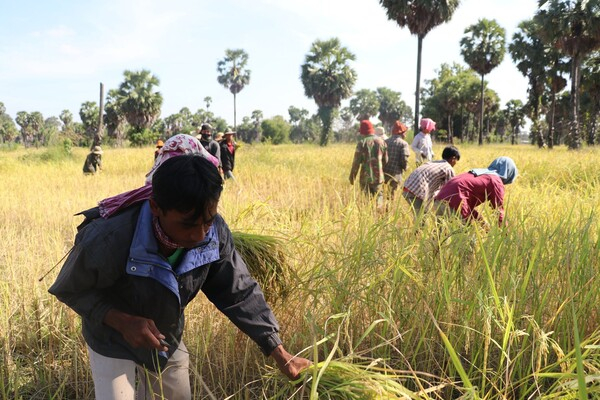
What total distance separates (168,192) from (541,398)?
116 centimetres

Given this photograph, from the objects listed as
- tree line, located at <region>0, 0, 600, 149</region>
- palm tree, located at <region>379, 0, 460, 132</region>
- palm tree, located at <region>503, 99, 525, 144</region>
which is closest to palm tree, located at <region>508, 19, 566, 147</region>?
tree line, located at <region>0, 0, 600, 149</region>

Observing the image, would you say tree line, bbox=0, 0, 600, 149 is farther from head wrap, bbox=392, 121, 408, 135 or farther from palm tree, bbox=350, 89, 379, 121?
palm tree, bbox=350, 89, 379, 121

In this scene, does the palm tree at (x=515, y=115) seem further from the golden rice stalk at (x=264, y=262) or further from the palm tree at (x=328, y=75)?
the golden rice stalk at (x=264, y=262)

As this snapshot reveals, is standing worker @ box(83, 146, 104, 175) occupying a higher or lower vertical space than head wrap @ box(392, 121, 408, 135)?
lower

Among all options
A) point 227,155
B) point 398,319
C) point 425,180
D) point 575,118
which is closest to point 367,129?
point 425,180

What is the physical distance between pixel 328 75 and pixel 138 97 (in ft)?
52.1

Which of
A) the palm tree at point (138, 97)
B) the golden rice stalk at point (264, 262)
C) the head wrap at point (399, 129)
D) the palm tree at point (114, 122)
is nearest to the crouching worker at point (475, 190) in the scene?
the golden rice stalk at point (264, 262)

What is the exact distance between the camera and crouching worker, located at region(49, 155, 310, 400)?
3.93 ft

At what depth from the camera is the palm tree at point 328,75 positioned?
39.3m

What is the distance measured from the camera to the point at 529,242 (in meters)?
2.10

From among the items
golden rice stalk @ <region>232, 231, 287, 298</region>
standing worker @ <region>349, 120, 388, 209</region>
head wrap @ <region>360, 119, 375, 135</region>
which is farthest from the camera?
head wrap @ <region>360, 119, 375, 135</region>

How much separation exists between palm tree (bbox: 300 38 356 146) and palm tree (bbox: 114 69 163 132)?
1285 cm

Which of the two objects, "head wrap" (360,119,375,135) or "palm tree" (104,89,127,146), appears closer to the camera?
"head wrap" (360,119,375,135)

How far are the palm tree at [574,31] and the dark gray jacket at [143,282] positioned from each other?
20346 mm
